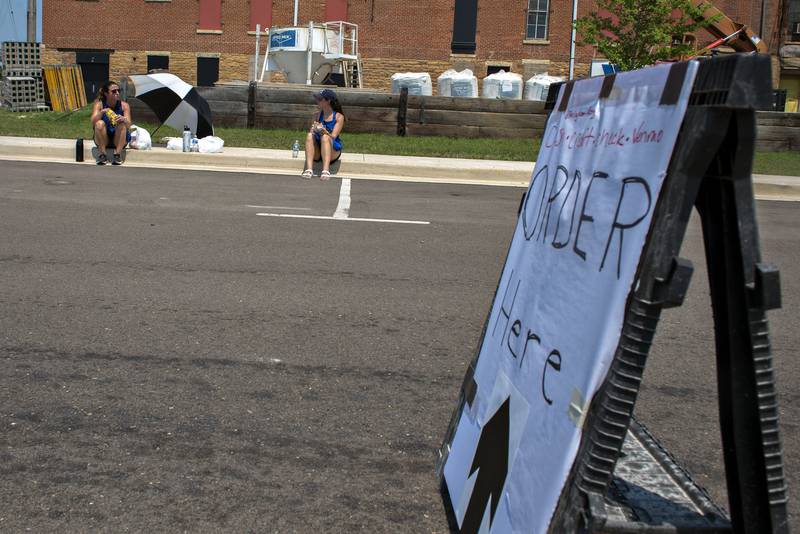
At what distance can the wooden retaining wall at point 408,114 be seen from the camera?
20453 millimetres

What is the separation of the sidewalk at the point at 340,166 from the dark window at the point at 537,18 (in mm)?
26158

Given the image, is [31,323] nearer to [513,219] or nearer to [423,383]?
[423,383]

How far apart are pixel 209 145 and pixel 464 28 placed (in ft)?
87.1

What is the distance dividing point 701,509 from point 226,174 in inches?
474

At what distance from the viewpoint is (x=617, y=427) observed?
2.14 metres

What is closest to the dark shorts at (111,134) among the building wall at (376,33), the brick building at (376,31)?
the brick building at (376,31)

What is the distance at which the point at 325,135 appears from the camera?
46.6 ft

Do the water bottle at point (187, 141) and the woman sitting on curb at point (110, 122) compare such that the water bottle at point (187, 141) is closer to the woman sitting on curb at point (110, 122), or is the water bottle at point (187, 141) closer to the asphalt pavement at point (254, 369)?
the woman sitting on curb at point (110, 122)

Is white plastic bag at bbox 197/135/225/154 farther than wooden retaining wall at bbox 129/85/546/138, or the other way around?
wooden retaining wall at bbox 129/85/546/138

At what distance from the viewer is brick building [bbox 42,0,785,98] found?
3981cm

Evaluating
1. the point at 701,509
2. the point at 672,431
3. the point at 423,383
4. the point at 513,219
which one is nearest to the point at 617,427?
the point at 701,509

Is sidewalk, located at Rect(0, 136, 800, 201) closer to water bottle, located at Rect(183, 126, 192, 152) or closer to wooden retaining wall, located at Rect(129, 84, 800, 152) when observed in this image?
water bottle, located at Rect(183, 126, 192, 152)

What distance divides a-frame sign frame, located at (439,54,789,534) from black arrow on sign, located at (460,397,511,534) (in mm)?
425

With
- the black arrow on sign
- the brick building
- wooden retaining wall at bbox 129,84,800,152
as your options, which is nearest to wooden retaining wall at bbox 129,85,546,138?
wooden retaining wall at bbox 129,84,800,152
